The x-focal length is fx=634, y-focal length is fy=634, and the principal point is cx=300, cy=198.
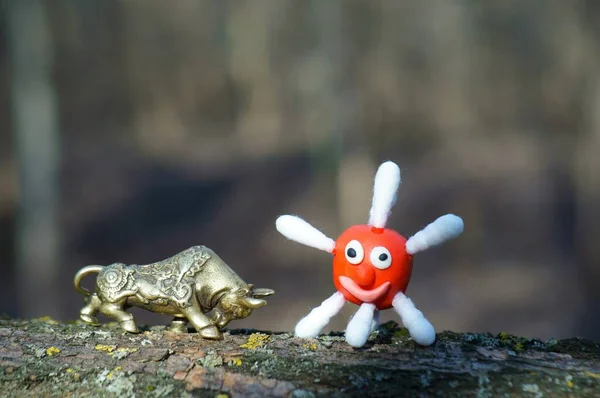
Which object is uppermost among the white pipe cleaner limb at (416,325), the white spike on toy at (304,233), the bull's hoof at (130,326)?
the white spike on toy at (304,233)

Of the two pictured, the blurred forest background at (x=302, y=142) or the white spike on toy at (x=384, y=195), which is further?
the blurred forest background at (x=302, y=142)

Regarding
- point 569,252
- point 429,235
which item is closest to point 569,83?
point 569,252

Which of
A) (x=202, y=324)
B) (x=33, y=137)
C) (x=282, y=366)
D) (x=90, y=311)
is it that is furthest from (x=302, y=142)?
(x=282, y=366)

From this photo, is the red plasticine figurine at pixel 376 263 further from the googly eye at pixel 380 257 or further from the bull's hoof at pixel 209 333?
the bull's hoof at pixel 209 333

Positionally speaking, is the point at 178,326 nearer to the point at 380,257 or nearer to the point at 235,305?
the point at 235,305

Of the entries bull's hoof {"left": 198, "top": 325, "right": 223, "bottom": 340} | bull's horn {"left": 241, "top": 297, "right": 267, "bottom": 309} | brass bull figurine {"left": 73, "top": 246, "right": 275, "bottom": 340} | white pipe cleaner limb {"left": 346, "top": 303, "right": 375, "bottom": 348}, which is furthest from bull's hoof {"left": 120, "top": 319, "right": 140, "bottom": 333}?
white pipe cleaner limb {"left": 346, "top": 303, "right": 375, "bottom": 348}

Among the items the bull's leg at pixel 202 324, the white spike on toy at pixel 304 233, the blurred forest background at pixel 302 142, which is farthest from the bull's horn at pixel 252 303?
the blurred forest background at pixel 302 142

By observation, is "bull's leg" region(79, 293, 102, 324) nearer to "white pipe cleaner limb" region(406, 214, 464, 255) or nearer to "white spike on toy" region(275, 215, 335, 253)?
"white spike on toy" region(275, 215, 335, 253)
